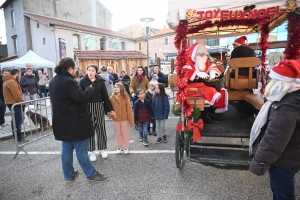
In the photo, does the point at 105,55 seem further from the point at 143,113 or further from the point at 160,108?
the point at 160,108

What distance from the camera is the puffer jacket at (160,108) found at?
5094 mm

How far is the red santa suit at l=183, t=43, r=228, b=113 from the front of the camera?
3455 millimetres

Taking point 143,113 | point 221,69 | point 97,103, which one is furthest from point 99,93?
point 221,69

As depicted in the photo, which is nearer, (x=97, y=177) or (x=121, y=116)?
(x=97, y=177)

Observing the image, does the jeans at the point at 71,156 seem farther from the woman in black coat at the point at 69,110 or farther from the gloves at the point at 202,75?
the gloves at the point at 202,75

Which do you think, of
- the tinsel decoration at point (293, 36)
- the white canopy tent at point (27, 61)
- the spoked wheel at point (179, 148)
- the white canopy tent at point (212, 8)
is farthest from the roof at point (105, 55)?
the tinsel decoration at point (293, 36)

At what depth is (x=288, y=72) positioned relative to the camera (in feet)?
6.20

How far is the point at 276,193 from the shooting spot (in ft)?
6.59

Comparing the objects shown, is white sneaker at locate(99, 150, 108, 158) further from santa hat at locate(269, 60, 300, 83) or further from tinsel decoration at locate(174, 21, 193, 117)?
santa hat at locate(269, 60, 300, 83)

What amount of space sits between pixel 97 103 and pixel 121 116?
64 cm

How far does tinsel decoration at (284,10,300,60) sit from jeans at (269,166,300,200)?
2077mm

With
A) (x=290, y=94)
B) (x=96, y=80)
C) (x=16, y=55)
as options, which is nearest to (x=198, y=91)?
(x=290, y=94)

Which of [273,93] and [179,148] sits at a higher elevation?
[273,93]

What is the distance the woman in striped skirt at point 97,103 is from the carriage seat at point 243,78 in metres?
2.43
